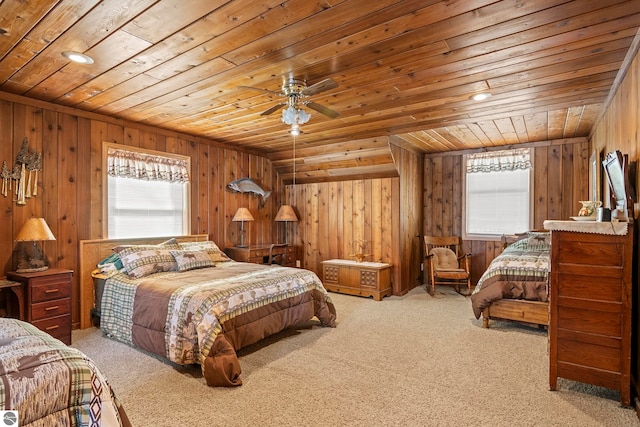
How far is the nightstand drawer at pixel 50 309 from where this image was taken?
308 centimetres

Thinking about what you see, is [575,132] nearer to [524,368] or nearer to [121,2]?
[524,368]

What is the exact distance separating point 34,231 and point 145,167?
1455 millimetres

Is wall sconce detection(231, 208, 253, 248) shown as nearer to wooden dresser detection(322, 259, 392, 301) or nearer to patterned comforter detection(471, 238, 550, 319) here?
wooden dresser detection(322, 259, 392, 301)

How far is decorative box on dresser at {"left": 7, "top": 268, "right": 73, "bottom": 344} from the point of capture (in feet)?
10.1

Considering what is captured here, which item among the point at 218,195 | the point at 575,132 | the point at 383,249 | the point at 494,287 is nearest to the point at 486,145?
the point at 575,132

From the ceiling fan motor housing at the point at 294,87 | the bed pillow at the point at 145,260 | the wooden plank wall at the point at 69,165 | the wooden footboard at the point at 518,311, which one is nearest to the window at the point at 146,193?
the wooden plank wall at the point at 69,165

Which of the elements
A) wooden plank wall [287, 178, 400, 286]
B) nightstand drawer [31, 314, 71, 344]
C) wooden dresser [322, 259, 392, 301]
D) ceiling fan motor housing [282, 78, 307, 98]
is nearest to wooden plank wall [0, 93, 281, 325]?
nightstand drawer [31, 314, 71, 344]

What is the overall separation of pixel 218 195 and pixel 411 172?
3.12 metres

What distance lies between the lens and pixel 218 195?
5.27 meters

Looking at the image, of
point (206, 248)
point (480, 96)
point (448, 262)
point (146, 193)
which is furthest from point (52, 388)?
point (448, 262)

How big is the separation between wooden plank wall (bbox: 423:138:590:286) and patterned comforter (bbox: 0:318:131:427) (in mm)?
5565

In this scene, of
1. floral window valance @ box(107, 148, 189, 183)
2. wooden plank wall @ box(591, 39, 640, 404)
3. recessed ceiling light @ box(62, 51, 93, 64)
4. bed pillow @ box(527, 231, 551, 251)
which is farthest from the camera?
bed pillow @ box(527, 231, 551, 251)

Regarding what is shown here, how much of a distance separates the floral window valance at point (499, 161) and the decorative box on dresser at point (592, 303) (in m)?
3.48

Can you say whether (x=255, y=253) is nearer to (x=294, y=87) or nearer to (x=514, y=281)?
(x=294, y=87)
